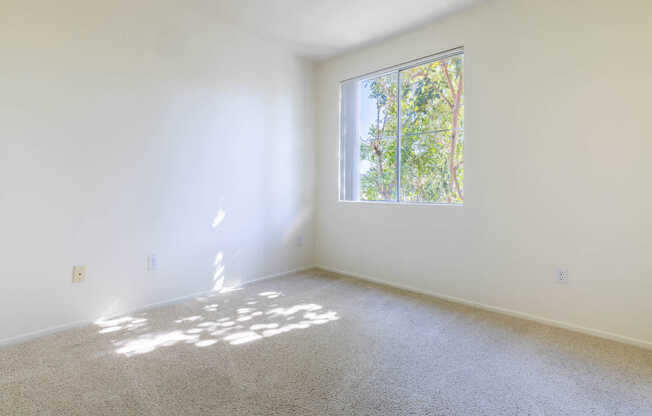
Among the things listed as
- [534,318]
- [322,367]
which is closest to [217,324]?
[322,367]

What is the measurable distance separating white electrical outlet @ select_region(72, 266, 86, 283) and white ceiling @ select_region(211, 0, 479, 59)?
2.25 meters

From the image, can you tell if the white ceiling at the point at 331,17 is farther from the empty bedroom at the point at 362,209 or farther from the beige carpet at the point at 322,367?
the beige carpet at the point at 322,367

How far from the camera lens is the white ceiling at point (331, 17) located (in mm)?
2740

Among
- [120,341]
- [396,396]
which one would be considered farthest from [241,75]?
[396,396]

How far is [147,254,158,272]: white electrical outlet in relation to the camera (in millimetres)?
2746

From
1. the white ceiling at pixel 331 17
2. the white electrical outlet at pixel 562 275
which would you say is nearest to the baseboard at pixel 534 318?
the white electrical outlet at pixel 562 275

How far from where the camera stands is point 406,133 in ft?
11.0

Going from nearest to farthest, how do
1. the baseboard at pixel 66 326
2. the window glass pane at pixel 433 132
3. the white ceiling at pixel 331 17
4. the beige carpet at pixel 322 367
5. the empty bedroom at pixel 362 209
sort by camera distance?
1. the beige carpet at pixel 322 367
2. the empty bedroom at pixel 362 209
3. the baseboard at pixel 66 326
4. the white ceiling at pixel 331 17
5. the window glass pane at pixel 433 132

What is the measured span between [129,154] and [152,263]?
872 millimetres

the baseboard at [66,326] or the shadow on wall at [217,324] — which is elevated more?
the baseboard at [66,326]

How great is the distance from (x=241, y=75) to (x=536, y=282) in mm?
3090

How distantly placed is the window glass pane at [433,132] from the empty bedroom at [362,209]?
0.07 feet

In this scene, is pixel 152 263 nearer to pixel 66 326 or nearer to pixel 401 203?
pixel 66 326

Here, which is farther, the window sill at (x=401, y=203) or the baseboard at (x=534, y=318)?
the window sill at (x=401, y=203)
